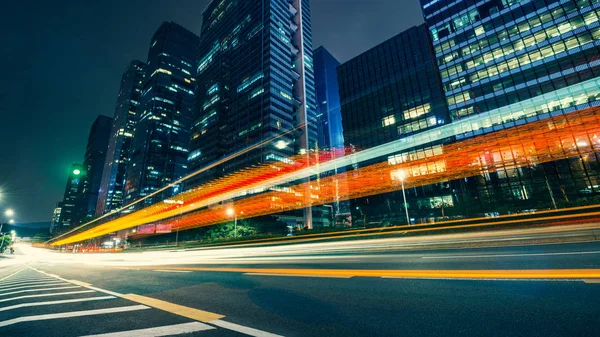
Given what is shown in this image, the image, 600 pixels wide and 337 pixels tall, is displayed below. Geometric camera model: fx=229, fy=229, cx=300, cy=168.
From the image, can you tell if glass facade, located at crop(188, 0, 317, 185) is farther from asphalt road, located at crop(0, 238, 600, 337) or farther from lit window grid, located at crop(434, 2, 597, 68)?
asphalt road, located at crop(0, 238, 600, 337)

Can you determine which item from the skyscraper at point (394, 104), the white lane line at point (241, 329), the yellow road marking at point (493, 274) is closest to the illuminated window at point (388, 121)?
the skyscraper at point (394, 104)

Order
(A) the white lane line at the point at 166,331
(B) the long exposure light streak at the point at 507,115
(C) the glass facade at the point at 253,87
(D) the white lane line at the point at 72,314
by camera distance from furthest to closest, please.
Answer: (C) the glass facade at the point at 253,87 < (B) the long exposure light streak at the point at 507,115 < (D) the white lane line at the point at 72,314 < (A) the white lane line at the point at 166,331

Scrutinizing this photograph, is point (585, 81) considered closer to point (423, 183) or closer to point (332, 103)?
point (423, 183)

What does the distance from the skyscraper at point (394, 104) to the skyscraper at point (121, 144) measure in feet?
510

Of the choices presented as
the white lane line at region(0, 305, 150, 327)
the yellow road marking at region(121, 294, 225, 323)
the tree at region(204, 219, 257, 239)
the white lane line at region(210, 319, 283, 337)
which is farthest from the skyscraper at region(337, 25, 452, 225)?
the white lane line at region(210, 319, 283, 337)

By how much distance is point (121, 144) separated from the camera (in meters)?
164

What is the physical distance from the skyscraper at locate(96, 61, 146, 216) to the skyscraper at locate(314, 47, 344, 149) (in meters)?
135

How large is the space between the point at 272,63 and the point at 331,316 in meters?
101

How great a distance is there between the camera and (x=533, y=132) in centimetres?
3903

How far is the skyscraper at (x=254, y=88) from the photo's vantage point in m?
89.3

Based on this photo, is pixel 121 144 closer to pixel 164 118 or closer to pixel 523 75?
pixel 164 118

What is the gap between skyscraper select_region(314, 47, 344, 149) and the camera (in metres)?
179

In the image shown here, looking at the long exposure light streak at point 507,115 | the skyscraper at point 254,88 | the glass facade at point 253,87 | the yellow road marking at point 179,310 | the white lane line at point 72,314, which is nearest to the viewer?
the yellow road marking at point 179,310

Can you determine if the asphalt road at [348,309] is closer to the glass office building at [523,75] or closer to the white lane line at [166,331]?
the white lane line at [166,331]
